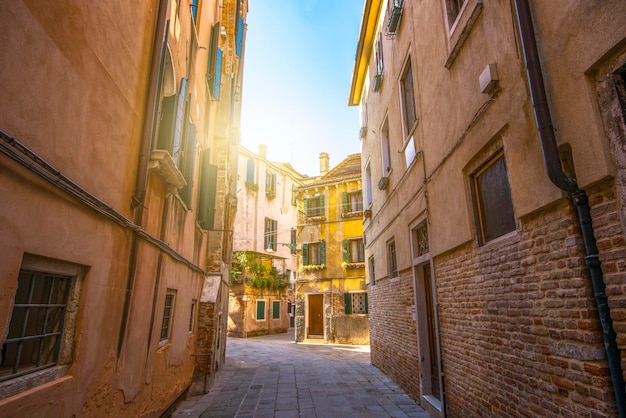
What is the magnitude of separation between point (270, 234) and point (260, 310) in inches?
235

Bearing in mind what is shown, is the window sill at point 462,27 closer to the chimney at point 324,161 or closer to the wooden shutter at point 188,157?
the wooden shutter at point 188,157

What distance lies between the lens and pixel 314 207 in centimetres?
2038

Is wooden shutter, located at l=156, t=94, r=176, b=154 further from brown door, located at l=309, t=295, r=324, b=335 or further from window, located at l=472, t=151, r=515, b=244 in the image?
brown door, located at l=309, t=295, r=324, b=335

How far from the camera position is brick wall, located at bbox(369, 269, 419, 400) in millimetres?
6910

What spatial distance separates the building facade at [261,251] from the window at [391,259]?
45.8ft

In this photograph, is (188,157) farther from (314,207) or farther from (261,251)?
(261,251)

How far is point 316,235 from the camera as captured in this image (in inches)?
779

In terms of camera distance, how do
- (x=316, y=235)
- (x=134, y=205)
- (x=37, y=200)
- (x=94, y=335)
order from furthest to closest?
1. (x=316, y=235)
2. (x=134, y=205)
3. (x=94, y=335)
4. (x=37, y=200)

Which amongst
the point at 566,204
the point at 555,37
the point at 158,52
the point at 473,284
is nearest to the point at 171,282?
the point at 158,52

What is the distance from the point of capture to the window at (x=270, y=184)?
27.1 m

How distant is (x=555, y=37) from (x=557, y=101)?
1.56ft

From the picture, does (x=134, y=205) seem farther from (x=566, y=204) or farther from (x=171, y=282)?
(x=566, y=204)

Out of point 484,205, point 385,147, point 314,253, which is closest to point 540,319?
point 484,205

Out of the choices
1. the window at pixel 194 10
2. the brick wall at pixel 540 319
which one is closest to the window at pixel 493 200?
the brick wall at pixel 540 319
